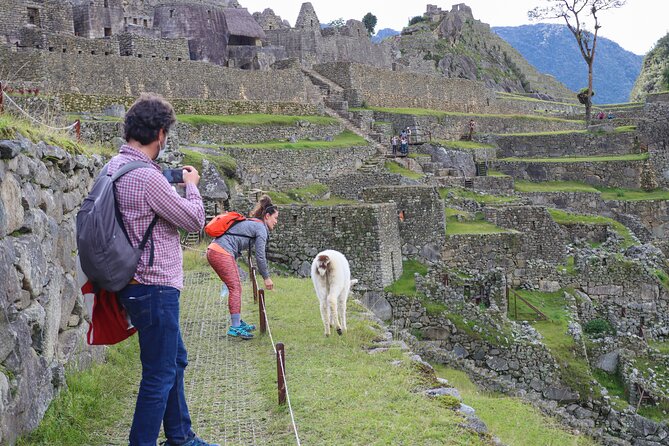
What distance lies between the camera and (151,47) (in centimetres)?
2758

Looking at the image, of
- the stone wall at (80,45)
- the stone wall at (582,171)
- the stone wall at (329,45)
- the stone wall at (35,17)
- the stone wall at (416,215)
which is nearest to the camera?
the stone wall at (416,215)

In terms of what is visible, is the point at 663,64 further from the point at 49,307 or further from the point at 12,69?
the point at 49,307

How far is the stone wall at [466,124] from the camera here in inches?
1319

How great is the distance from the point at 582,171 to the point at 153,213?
2911 centimetres

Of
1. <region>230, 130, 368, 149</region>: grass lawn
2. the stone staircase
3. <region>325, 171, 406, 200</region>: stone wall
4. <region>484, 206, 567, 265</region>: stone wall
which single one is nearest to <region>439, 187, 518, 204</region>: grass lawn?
<region>325, 171, 406, 200</region>: stone wall

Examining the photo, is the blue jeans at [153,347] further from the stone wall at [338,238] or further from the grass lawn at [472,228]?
the grass lawn at [472,228]

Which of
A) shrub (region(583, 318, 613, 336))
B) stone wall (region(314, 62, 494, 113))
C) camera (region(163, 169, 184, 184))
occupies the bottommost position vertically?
shrub (region(583, 318, 613, 336))

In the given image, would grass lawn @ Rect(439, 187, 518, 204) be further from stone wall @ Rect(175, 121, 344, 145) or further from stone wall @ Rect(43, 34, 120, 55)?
stone wall @ Rect(43, 34, 120, 55)

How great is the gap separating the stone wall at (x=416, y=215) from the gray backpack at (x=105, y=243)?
13813 millimetres

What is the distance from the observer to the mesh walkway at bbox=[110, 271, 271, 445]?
6035 mm

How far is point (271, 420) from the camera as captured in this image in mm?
6301

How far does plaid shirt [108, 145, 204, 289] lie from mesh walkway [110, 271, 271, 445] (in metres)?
1.64

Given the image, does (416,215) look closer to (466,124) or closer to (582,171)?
(582,171)

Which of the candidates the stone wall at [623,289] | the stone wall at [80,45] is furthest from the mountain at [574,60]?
the stone wall at [623,289]
